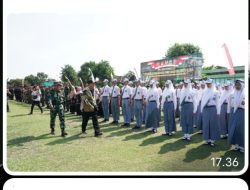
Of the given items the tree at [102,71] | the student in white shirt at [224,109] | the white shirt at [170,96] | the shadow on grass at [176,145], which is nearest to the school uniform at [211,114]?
the shadow on grass at [176,145]

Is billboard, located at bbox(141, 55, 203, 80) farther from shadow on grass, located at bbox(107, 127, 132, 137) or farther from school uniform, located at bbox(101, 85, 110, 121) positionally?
shadow on grass, located at bbox(107, 127, 132, 137)

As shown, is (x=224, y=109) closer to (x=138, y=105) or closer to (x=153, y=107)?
(x=153, y=107)

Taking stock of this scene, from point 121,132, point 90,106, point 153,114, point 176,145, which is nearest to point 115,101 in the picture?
point 121,132

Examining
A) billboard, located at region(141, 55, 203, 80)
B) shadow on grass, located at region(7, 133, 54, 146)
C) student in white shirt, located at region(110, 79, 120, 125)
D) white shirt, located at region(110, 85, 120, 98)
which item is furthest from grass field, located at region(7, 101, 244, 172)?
billboard, located at region(141, 55, 203, 80)

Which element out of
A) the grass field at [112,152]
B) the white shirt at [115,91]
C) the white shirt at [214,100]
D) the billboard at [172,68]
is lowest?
the grass field at [112,152]

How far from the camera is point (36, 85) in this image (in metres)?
12.1

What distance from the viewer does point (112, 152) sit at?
5.41 m

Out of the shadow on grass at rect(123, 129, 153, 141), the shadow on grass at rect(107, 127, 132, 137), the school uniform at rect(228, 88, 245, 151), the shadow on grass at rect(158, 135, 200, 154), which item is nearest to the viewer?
the school uniform at rect(228, 88, 245, 151)

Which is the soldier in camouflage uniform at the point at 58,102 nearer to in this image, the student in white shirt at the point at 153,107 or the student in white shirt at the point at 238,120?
the student in white shirt at the point at 153,107

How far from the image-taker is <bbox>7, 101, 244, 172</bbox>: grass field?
4.50m

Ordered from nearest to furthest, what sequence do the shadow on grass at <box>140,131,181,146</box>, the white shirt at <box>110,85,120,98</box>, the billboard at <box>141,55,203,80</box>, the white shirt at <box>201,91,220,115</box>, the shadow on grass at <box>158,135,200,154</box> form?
the shadow on grass at <box>158,135,200,154</box>, the white shirt at <box>201,91,220,115</box>, the shadow on grass at <box>140,131,181,146</box>, the white shirt at <box>110,85,120,98</box>, the billboard at <box>141,55,203,80</box>

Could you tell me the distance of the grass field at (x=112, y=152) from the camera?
450 centimetres

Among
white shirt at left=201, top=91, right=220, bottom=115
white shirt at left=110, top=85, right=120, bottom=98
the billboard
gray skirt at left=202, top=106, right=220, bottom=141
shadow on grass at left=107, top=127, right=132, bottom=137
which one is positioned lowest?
shadow on grass at left=107, top=127, right=132, bottom=137
